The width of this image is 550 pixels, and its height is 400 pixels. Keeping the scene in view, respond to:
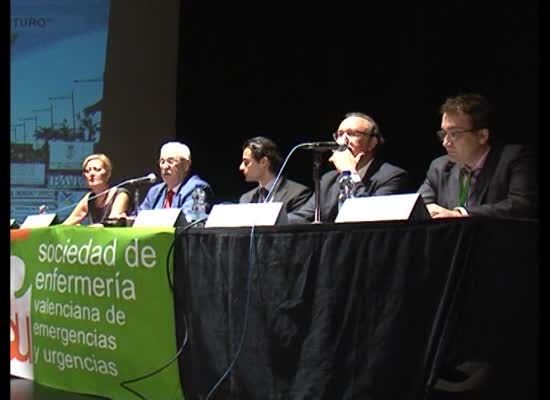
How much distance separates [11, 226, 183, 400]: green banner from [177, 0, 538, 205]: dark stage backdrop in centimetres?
225

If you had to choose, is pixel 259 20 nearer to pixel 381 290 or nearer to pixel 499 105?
pixel 499 105

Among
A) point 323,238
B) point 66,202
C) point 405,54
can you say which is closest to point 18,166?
point 66,202

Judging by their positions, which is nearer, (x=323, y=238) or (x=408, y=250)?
(x=408, y=250)

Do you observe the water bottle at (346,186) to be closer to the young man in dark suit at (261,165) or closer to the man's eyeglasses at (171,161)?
the young man in dark suit at (261,165)

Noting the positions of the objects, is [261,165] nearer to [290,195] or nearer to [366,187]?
[290,195]

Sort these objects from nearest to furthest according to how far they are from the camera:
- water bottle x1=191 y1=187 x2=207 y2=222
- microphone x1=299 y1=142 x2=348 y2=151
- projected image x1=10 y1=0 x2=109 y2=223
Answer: microphone x1=299 y1=142 x2=348 y2=151, water bottle x1=191 y1=187 x2=207 y2=222, projected image x1=10 y1=0 x2=109 y2=223

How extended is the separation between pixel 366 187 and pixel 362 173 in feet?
0.34

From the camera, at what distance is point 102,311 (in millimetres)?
2811

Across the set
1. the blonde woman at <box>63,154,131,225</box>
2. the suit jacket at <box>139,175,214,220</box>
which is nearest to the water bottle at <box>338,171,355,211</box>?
the suit jacket at <box>139,175,214,220</box>

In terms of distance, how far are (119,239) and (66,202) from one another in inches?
124

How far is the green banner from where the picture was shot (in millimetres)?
2629

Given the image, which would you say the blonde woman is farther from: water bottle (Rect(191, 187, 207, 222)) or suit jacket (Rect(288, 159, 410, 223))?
suit jacket (Rect(288, 159, 410, 223))

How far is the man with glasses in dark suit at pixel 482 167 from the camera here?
2395mm

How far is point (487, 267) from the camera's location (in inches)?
72.1
